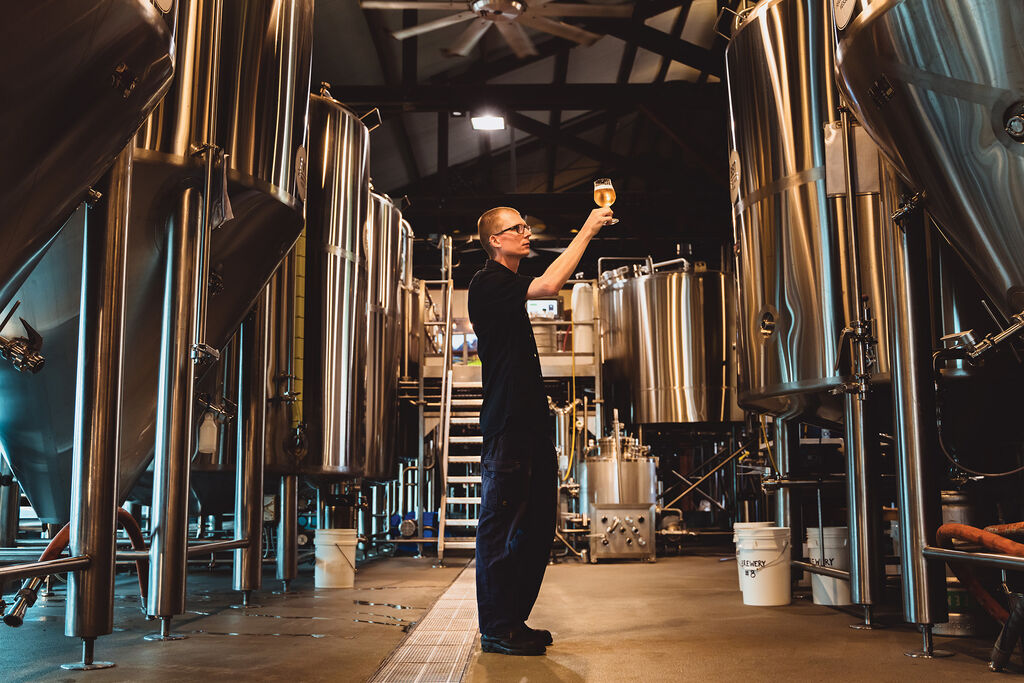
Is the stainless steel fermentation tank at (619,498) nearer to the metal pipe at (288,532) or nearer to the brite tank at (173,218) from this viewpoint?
the metal pipe at (288,532)

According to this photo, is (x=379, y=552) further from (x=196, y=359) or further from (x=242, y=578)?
(x=196, y=359)

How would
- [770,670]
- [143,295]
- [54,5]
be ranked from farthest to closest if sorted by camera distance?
[143,295]
[770,670]
[54,5]

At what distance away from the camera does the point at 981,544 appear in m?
2.78

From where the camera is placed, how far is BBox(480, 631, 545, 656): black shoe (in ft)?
9.95

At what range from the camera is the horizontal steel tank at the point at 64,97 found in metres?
1.71

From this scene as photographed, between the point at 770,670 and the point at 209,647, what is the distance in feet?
6.35

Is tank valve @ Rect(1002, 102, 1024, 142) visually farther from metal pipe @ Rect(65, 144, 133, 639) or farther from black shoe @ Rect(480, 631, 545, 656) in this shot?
metal pipe @ Rect(65, 144, 133, 639)

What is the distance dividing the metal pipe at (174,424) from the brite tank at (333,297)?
90.8 inches

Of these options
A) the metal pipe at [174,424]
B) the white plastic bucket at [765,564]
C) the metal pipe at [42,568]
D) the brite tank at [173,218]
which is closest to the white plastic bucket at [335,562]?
the brite tank at [173,218]

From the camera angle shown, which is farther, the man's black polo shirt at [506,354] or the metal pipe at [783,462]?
the metal pipe at [783,462]

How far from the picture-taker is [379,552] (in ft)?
33.0

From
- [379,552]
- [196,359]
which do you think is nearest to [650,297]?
[379,552]

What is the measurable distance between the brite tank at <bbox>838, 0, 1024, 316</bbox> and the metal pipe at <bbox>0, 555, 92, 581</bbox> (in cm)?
261

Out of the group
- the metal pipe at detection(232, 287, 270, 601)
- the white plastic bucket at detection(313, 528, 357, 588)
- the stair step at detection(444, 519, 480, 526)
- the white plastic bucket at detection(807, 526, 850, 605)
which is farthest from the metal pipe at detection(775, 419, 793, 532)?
the stair step at detection(444, 519, 480, 526)
